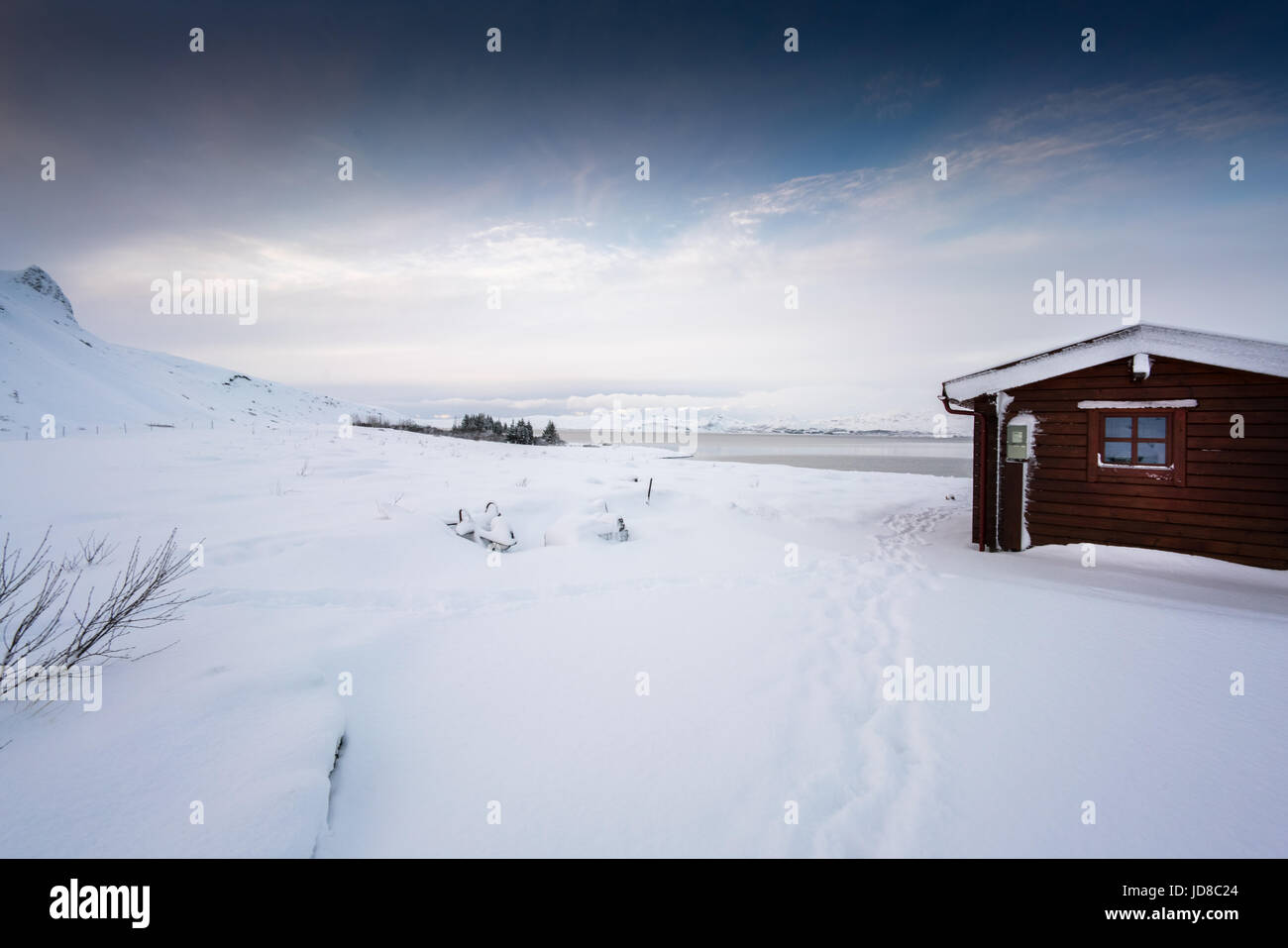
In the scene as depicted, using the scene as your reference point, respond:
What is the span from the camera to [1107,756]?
9.89 ft

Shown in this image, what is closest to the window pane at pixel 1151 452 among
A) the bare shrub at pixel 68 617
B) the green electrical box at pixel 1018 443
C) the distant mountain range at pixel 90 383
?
the green electrical box at pixel 1018 443

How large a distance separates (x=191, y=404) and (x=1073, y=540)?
32406 millimetres

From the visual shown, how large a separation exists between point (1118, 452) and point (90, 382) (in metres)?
30.3

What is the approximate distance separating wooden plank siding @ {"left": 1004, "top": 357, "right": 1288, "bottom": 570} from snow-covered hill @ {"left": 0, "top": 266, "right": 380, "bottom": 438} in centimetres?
2169

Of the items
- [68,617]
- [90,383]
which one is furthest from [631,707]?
[90,383]

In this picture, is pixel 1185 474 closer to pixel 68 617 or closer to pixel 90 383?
pixel 68 617

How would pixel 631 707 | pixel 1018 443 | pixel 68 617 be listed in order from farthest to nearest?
pixel 1018 443
pixel 68 617
pixel 631 707

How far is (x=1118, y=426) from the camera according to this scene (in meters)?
7.72

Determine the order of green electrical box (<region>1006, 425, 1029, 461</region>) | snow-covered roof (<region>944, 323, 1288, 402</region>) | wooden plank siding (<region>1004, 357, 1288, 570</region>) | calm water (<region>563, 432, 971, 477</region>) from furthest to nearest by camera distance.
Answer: calm water (<region>563, 432, 971, 477</region>) → green electrical box (<region>1006, 425, 1029, 461</region>) → wooden plank siding (<region>1004, 357, 1288, 570</region>) → snow-covered roof (<region>944, 323, 1288, 402</region>)

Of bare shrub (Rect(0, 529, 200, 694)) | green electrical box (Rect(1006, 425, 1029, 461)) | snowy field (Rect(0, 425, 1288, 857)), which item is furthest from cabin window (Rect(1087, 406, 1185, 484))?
bare shrub (Rect(0, 529, 200, 694))

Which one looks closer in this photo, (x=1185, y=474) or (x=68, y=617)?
(x=68, y=617)

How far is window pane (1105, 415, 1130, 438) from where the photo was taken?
7.66 metres

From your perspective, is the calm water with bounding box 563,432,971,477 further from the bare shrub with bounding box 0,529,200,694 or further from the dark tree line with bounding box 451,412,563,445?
the bare shrub with bounding box 0,529,200,694
